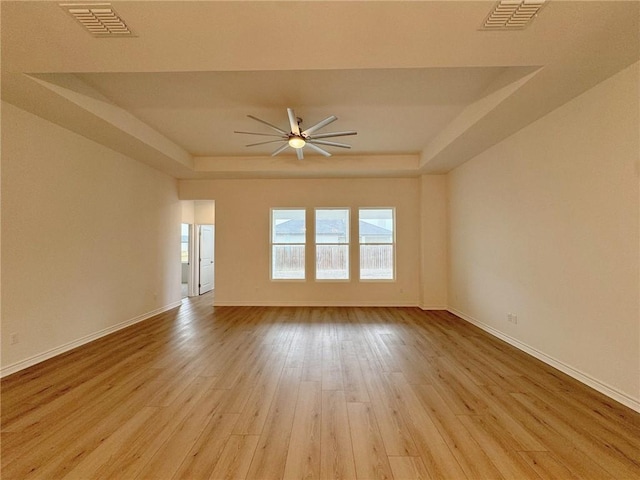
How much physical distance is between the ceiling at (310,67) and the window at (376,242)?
2.02 meters

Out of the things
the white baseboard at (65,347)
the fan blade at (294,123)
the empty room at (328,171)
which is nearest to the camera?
the empty room at (328,171)

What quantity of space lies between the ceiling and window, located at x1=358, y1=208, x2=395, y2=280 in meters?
2.02

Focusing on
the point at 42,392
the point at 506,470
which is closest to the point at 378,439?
the point at 506,470

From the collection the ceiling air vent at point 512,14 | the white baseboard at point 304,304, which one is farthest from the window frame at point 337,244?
the ceiling air vent at point 512,14

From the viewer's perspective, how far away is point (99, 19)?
1.85 meters

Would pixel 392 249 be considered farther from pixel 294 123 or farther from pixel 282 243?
pixel 294 123

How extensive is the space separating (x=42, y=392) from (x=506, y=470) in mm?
3683

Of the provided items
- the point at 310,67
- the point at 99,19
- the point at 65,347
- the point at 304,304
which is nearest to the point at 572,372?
the point at 310,67

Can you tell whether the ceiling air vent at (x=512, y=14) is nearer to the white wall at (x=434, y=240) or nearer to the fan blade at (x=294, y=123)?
the fan blade at (x=294, y=123)

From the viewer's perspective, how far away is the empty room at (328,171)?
1812 mm

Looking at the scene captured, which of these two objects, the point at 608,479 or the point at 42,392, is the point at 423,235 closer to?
the point at 608,479

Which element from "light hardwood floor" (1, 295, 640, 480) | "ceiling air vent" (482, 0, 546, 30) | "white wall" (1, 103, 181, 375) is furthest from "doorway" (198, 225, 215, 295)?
"ceiling air vent" (482, 0, 546, 30)

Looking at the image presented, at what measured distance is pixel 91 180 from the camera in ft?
13.2

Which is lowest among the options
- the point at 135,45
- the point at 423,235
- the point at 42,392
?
the point at 42,392
